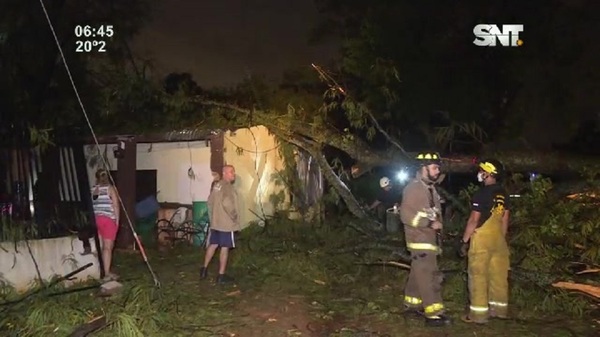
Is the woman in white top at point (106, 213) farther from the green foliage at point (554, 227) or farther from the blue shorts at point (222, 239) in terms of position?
the green foliage at point (554, 227)

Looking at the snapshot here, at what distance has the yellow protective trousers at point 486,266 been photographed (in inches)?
253

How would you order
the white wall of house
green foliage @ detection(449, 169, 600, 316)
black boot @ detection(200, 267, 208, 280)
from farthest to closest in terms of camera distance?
the white wall of house, black boot @ detection(200, 267, 208, 280), green foliage @ detection(449, 169, 600, 316)

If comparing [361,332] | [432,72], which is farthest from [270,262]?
[432,72]

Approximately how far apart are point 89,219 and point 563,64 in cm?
1212

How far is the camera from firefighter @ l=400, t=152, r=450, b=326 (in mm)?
6398

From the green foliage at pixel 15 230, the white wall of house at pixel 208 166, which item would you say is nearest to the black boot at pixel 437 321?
the green foliage at pixel 15 230

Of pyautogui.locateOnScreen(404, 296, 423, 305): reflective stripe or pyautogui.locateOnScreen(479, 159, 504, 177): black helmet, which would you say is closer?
pyautogui.locateOnScreen(479, 159, 504, 177): black helmet

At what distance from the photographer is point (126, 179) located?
11.9 meters

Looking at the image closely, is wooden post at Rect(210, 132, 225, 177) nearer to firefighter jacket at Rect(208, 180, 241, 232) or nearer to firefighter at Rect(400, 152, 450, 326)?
firefighter jacket at Rect(208, 180, 241, 232)

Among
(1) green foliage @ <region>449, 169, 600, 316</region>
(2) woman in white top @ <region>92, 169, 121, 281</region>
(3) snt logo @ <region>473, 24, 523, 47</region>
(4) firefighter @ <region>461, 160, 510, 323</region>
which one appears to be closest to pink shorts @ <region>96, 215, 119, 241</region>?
(2) woman in white top @ <region>92, 169, 121, 281</region>

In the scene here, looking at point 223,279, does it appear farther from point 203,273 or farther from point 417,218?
point 417,218

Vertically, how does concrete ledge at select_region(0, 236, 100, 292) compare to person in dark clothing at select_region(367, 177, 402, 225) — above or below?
below

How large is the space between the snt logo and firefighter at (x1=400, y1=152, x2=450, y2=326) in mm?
10715

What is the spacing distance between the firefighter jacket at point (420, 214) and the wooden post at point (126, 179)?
21.6 ft
